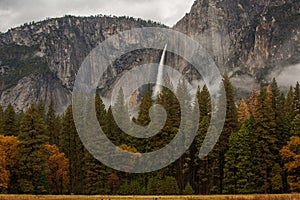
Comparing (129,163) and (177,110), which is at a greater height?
(177,110)

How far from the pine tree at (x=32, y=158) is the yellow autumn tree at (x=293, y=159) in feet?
96.0

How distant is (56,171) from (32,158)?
24.6 ft

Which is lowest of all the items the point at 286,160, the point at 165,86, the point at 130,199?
the point at 130,199

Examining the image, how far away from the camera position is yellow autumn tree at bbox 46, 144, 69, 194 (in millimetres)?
61950

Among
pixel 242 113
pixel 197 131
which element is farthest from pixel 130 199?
pixel 242 113

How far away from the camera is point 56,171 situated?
62.3 metres

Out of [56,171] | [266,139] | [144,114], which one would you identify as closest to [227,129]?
[266,139]

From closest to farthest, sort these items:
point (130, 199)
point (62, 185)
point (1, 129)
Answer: point (130, 199)
point (62, 185)
point (1, 129)

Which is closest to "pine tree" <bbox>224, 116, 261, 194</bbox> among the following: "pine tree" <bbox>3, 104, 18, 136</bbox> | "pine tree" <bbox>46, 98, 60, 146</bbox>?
"pine tree" <bbox>3, 104, 18, 136</bbox>

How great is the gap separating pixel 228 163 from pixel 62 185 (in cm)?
2311

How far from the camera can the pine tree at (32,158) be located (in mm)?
54906

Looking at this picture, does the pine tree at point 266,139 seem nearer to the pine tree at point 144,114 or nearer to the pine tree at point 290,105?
the pine tree at point 290,105

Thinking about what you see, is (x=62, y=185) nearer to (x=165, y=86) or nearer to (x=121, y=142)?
(x=121, y=142)

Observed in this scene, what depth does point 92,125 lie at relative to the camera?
213 ft
